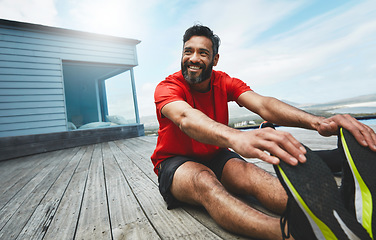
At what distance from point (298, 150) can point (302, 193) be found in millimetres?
125

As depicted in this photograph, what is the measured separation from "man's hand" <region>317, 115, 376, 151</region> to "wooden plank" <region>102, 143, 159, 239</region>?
89 cm

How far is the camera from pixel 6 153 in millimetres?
4398

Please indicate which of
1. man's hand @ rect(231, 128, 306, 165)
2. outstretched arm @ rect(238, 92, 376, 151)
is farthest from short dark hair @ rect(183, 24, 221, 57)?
man's hand @ rect(231, 128, 306, 165)

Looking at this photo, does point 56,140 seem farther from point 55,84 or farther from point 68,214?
point 68,214

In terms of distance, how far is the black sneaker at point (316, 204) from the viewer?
0.61 metres

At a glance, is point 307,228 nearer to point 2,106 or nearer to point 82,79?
point 2,106

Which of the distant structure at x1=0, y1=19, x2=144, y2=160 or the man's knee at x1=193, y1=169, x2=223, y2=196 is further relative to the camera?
the distant structure at x1=0, y1=19, x2=144, y2=160

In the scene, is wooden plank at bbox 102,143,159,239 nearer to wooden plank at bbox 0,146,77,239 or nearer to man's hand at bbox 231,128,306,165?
wooden plank at bbox 0,146,77,239

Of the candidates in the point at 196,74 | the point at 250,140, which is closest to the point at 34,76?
the point at 196,74

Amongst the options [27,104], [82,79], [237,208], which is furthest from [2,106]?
[237,208]

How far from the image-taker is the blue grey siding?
4664 millimetres

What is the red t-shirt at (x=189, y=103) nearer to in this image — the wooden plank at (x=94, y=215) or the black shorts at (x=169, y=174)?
the black shorts at (x=169, y=174)

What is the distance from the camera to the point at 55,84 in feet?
17.2

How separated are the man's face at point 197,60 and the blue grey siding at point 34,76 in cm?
487
